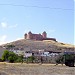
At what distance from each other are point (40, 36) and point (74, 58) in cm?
14605

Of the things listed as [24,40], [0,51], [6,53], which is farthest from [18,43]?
[6,53]

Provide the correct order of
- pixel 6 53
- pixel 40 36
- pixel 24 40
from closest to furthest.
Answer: pixel 6 53, pixel 24 40, pixel 40 36

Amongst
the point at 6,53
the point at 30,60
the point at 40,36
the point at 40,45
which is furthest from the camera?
the point at 40,36

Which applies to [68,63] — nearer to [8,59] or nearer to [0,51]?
[8,59]

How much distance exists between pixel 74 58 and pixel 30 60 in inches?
716

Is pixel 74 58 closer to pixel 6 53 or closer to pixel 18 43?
pixel 6 53

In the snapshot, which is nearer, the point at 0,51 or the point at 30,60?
the point at 30,60

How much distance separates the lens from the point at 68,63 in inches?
1870

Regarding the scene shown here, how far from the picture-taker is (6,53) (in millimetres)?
70250

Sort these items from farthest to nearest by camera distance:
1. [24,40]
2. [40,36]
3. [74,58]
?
1. [40,36]
2. [24,40]
3. [74,58]

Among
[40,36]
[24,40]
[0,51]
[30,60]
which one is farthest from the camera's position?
[40,36]

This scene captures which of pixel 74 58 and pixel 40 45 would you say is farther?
pixel 40 45

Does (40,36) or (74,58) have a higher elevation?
(40,36)

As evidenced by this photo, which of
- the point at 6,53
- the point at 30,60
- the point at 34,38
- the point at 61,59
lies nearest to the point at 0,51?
the point at 6,53
